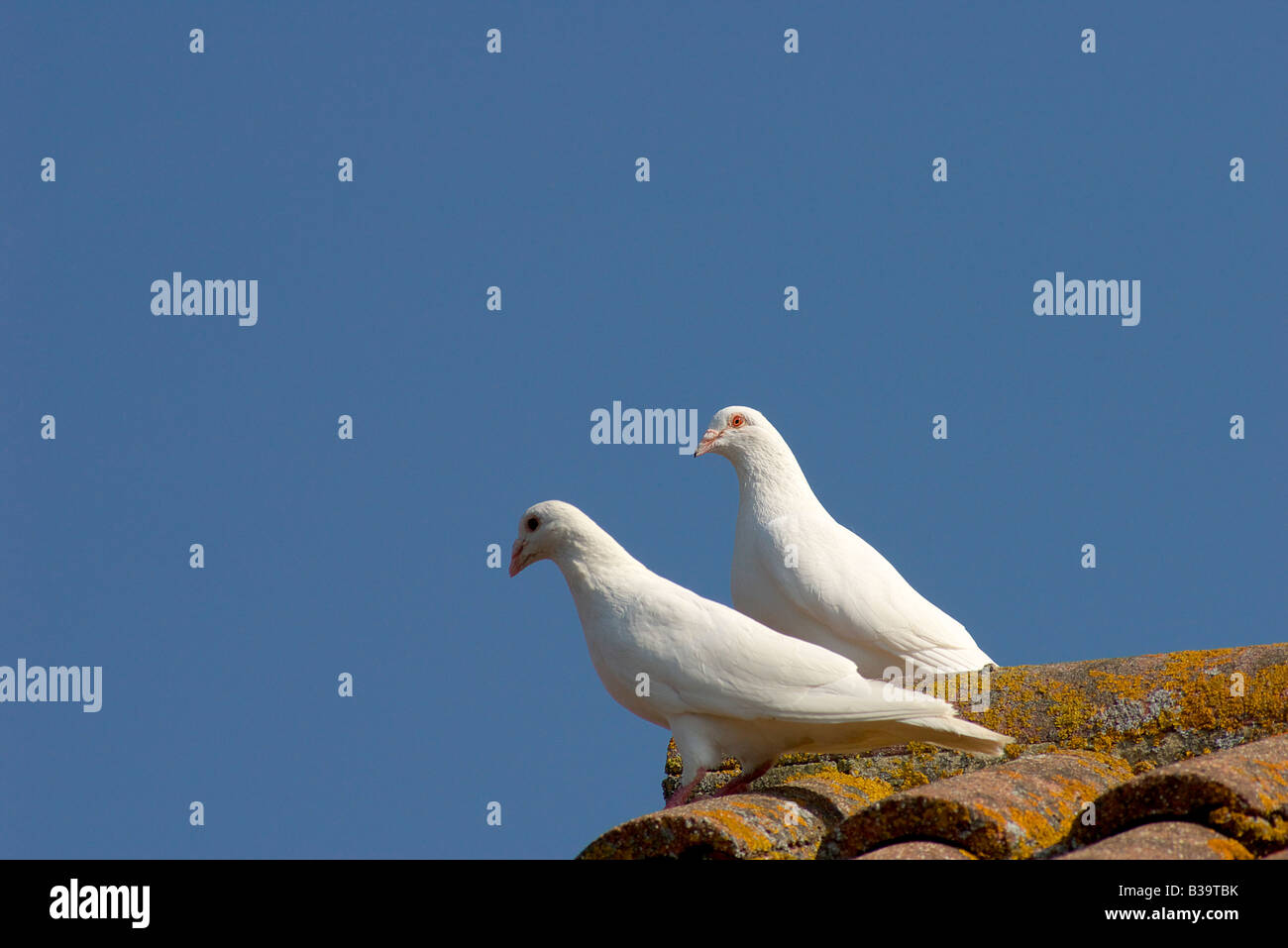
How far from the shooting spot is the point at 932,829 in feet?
18.7

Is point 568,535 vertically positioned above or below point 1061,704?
above

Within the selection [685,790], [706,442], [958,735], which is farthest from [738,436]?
[958,735]

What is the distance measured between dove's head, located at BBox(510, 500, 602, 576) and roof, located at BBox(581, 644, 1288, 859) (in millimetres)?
1367

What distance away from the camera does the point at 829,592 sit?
8.66 m

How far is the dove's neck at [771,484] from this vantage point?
912 centimetres

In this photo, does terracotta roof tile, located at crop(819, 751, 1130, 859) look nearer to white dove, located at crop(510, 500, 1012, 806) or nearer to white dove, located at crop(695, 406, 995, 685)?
white dove, located at crop(510, 500, 1012, 806)

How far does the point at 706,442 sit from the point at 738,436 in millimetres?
189

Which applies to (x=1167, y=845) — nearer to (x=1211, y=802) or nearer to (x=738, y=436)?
(x=1211, y=802)

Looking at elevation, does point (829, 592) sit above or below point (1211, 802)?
above

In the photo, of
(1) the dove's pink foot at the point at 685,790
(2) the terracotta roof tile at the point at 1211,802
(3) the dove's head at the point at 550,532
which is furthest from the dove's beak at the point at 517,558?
(2) the terracotta roof tile at the point at 1211,802

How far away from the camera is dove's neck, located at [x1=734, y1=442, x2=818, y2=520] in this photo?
9.12 metres
